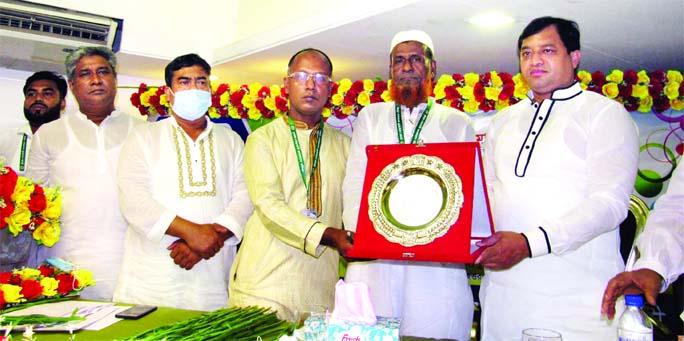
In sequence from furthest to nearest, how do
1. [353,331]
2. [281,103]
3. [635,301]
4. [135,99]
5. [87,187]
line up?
[135,99], [281,103], [87,187], [353,331], [635,301]

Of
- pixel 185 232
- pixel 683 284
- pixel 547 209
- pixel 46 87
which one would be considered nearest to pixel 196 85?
pixel 185 232

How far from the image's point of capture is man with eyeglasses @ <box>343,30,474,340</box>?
2854mm

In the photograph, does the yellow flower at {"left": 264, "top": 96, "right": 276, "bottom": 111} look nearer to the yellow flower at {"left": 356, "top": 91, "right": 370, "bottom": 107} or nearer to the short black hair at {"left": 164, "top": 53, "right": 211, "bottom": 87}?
the yellow flower at {"left": 356, "top": 91, "right": 370, "bottom": 107}

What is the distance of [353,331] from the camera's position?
1.83 meters

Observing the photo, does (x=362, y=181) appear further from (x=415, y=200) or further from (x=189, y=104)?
(x=189, y=104)

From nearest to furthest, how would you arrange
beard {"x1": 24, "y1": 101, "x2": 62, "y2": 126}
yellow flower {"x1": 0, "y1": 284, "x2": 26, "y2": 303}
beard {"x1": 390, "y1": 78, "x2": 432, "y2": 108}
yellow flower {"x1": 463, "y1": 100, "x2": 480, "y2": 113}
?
yellow flower {"x1": 0, "y1": 284, "x2": 26, "y2": 303}
beard {"x1": 390, "y1": 78, "x2": 432, "y2": 108}
yellow flower {"x1": 463, "y1": 100, "x2": 480, "y2": 113}
beard {"x1": 24, "y1": 101, "x2": 62, "y2": 126}

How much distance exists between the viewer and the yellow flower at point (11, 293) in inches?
101

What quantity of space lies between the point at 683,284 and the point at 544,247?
188 centimetres

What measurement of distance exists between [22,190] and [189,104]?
3.07ft

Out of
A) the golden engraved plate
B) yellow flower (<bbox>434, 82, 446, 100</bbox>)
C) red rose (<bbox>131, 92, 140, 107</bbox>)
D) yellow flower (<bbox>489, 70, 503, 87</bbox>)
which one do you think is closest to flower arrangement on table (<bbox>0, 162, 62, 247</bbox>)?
the golden engraved plate

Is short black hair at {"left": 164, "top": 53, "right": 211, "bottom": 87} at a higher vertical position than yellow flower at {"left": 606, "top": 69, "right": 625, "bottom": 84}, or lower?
lower

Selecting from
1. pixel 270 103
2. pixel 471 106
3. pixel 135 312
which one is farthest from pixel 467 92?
pixel 135 312

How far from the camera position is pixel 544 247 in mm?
2432

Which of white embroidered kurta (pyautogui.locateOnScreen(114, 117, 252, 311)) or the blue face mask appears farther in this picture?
the blue face mask
